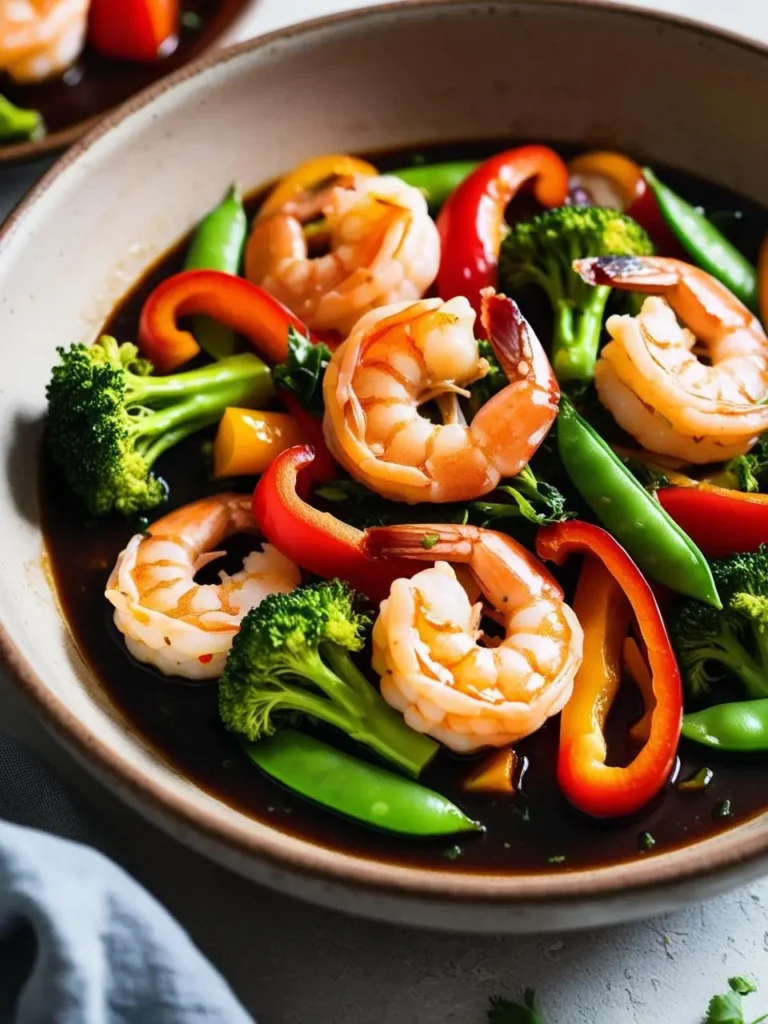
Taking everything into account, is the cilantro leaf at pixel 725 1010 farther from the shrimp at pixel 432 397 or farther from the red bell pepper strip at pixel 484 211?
the red bell pepper strip at pixel 484 211

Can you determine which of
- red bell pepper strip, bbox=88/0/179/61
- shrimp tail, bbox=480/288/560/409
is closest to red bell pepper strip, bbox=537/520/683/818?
shrimp tail, bbox=480/288/560/409

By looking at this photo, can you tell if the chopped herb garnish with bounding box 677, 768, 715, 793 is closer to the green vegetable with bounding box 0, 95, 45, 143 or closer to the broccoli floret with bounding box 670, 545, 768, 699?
the broccoli floret with bounding box 670, 545, 768, 699

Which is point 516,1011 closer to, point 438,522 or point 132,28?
point 438,522

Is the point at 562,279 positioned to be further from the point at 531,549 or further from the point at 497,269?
the point at 531,549

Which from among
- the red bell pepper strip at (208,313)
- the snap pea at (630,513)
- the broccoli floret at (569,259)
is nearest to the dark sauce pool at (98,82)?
the red bell pepper strip at (208,313)

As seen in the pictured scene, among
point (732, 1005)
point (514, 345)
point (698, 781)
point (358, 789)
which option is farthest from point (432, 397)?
point (732, 1005)

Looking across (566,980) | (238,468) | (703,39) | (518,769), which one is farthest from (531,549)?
(703,39)
